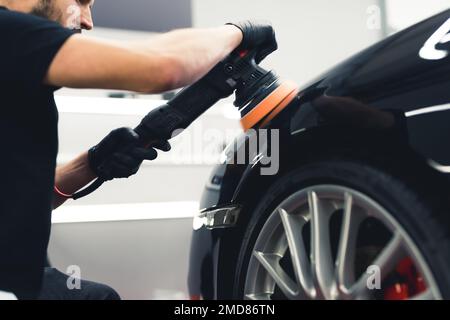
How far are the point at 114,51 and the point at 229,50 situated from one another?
12.7 inches

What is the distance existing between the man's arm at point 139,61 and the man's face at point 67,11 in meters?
0.28

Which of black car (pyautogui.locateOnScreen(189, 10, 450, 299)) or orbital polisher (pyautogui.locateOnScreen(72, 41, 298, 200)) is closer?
black car (pyautogui.locateOnScreen(189, 10, 450, 299))

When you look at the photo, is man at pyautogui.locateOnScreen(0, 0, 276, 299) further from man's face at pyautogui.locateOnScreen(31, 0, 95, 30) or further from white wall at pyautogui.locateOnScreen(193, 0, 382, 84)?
white wall at pyautogui.locateOnScreen(193, 0, 382, 84)

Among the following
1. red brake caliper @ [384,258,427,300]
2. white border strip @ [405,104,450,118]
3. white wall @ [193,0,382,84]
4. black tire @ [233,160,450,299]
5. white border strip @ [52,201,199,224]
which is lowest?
red brake caliper @ [384,258,427,300]

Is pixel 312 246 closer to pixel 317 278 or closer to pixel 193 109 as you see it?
pixel 317 278

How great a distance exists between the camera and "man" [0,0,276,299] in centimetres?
125

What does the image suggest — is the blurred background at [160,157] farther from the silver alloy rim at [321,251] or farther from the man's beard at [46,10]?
the man's beard at [46,10]

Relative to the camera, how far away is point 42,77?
1263 mm

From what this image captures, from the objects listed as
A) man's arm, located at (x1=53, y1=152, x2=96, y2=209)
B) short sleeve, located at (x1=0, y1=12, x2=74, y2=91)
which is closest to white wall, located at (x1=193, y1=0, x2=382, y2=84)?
man's arm, located at (x1=53, y1=152, x2=96, y2=209)

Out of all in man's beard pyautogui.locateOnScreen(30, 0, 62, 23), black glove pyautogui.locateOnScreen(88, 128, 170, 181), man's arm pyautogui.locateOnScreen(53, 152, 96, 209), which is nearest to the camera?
man's beard pyautogui.locateOnScreen(30, 0, 62, 23)

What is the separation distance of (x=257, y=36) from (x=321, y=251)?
0.58 metres

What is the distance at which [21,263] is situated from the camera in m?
1.40

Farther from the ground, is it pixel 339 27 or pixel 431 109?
pixel 339 27

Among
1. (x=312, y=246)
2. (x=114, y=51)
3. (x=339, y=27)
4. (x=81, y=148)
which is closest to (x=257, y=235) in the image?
(x=312, y=246)
